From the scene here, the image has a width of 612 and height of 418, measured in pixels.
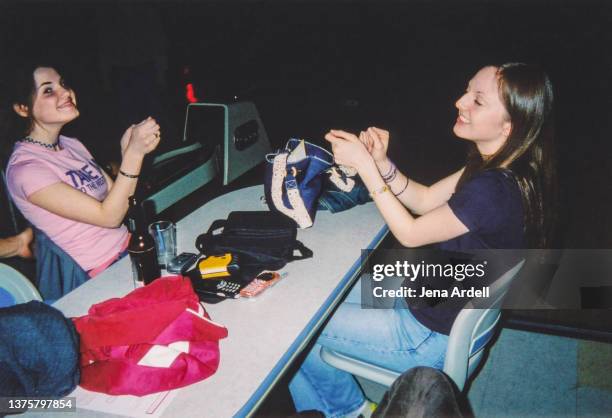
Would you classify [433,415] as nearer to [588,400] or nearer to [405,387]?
[405,387]

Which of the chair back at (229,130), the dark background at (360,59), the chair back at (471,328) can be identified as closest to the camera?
the chair back at (471,328)

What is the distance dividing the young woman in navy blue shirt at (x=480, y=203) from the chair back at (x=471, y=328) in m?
0.09

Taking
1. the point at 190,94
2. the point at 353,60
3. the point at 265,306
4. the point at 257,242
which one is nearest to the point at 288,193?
the point at 257,242

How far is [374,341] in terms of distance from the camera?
1426 mm

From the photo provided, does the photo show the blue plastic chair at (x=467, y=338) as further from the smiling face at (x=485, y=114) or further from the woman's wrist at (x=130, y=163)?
the woman's wrist at (x=130, y=163)

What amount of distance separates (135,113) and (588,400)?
15.2ft

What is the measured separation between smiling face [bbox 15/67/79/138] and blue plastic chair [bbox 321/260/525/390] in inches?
55.4

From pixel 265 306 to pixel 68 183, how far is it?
97 cm

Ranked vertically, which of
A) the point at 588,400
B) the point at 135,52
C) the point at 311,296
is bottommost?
the point at 588,400

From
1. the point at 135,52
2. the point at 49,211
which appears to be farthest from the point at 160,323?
the point at 135,52

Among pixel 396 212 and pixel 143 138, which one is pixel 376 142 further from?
pixel 143 138

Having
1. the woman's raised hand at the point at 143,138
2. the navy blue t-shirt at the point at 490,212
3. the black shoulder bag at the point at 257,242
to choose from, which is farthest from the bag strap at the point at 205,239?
the navy blue t-shirt at the point at 490,212

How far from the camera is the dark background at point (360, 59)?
487 cm

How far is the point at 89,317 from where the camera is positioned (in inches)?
41.8
